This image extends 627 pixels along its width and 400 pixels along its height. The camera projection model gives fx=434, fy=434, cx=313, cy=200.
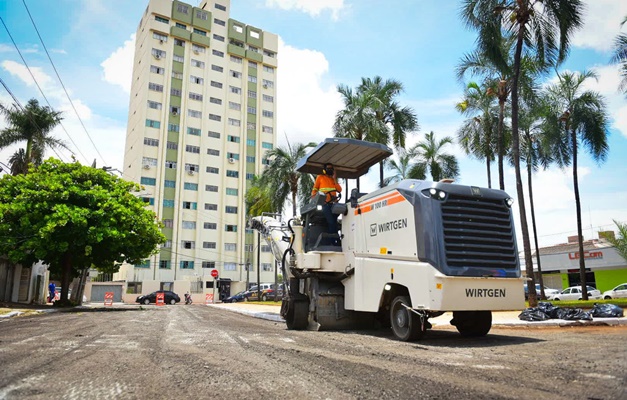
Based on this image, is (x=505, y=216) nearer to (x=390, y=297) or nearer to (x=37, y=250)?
(x=390, y=297)

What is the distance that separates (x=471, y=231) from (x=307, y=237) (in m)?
3.93

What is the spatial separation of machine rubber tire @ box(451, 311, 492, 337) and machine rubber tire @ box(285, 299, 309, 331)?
3233 mm

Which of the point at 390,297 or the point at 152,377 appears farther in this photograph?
the point at 390,297

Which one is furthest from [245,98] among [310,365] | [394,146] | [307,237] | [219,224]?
[310,365]

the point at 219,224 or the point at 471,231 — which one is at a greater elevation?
the point at 219,224

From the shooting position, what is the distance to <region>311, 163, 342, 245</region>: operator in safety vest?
9.68 metres

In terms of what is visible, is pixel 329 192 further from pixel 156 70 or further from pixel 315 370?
pixel 156 70

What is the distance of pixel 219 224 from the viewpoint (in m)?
66.6

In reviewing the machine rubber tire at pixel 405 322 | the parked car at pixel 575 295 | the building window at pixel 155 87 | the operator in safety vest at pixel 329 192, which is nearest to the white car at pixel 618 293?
the parked car at pixel 575 295

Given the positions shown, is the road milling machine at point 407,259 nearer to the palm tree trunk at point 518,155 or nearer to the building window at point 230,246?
the palm tree trunk at point 518,155

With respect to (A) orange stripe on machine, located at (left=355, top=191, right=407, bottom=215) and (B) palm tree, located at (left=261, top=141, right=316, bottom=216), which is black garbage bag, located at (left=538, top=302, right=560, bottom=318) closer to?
(A) orange stripe on machine, located at (left=355, top=191, right=407, bottom=215)

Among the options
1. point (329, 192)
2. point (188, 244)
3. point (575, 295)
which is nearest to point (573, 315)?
point (329, 192)

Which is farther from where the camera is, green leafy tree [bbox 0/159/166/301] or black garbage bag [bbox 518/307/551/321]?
green leafy tree [bbox 0/159/166/301]

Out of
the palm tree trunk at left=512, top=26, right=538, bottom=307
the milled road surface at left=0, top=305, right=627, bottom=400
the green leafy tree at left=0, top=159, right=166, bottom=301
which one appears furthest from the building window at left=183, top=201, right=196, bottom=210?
the milled road surface at left=0, top=305, right=627, bottom=400
